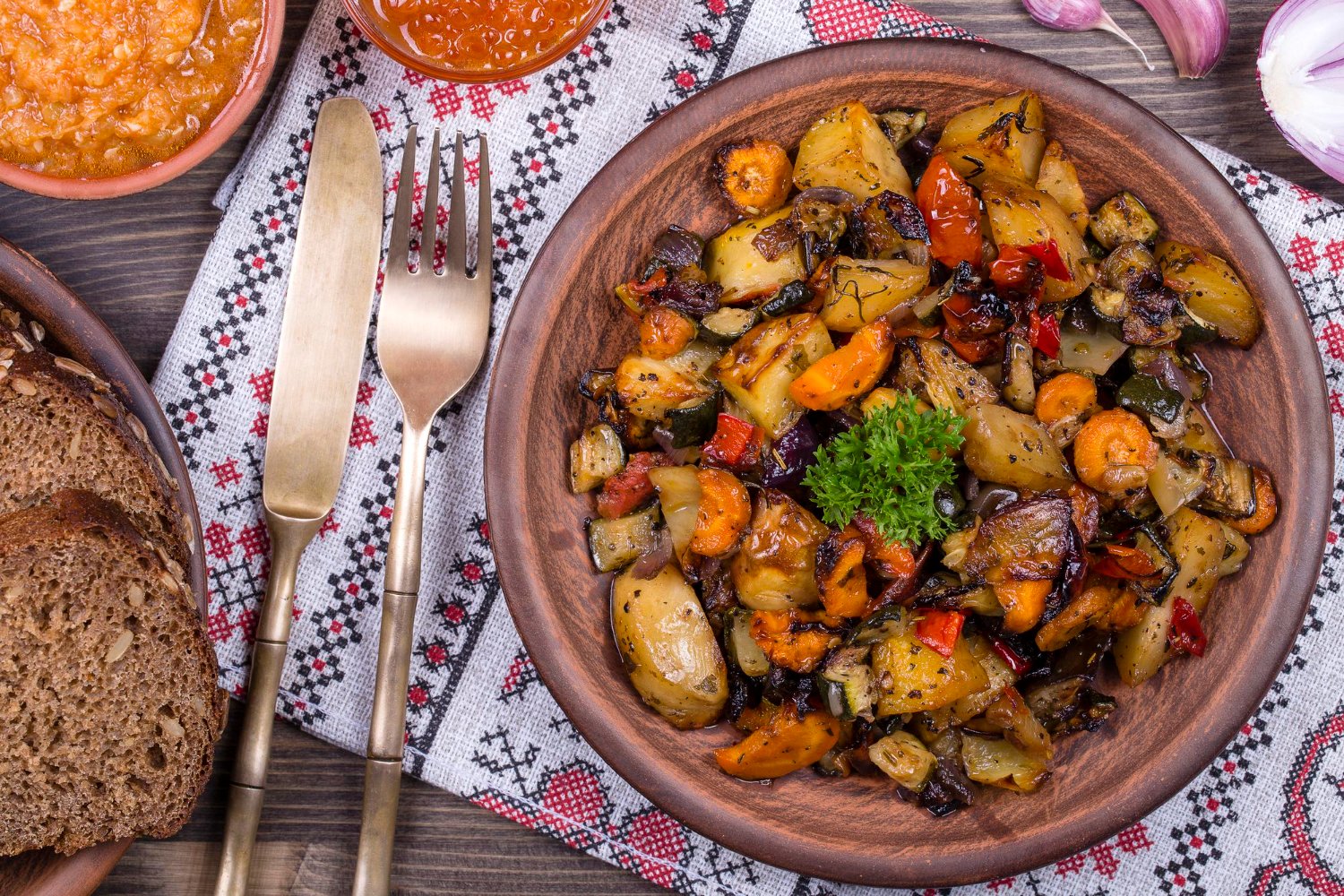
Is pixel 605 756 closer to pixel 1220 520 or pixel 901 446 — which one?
pixel 901 446

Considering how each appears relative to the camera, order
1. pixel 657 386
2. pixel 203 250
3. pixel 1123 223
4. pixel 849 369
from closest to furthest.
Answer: pixel 849 369 < pixel 657 386 < pixel 1123 223 < pixel 203 250

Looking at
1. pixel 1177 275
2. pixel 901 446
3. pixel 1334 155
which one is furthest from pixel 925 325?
pixel 1334 155

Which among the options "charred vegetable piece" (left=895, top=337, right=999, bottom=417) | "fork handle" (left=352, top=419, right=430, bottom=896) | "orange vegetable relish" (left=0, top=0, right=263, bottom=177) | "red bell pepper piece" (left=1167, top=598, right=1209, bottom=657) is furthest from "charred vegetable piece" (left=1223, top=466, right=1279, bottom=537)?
"orange vegetable relish" (left=0, top=0, right=263, bottom=177)

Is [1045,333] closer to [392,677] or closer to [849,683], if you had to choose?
[849,683]

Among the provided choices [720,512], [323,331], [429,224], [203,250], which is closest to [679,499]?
[720,512]

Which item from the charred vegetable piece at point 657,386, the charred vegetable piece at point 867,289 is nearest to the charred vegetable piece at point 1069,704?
the charred vegetable piece at point 867,289

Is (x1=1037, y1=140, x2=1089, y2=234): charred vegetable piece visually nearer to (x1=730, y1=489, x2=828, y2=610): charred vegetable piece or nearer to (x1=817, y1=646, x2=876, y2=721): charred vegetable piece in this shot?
(x1=730, y1=489, x2=828, y2=610): charred vegetable piece

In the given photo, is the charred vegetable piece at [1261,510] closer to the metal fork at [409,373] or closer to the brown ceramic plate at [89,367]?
the metal fork at [409,373]
